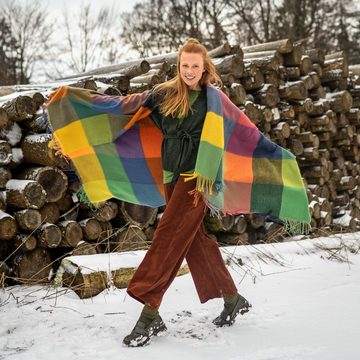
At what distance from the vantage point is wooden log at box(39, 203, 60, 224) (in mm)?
3939

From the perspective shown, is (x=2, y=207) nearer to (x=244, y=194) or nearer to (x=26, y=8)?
(x=244, y=194)

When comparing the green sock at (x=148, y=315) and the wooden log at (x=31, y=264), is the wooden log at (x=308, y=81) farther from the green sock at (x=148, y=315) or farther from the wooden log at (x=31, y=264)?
the green sock at (x=148, y=315)

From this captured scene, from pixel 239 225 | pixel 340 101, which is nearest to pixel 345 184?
pixel 340 101

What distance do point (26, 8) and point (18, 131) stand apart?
20.1 metres

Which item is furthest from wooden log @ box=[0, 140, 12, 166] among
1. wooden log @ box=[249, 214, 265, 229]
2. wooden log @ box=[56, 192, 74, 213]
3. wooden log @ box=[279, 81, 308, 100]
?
wooden log @ box=[279, 81, 308, 100]

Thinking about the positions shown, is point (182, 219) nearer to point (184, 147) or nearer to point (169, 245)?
point (169, 245)

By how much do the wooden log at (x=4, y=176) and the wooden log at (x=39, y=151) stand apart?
18 cm

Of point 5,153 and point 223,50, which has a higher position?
point 223,50

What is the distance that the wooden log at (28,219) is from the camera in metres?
3.76

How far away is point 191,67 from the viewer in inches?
103

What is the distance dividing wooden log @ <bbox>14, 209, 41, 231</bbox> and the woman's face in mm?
1798

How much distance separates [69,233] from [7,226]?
512 mm

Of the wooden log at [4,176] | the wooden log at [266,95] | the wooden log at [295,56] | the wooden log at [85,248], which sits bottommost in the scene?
the wooden log at [85,248]

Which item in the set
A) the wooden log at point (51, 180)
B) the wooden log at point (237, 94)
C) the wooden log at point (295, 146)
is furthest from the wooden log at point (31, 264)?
the wooden log at point (295, 146)
